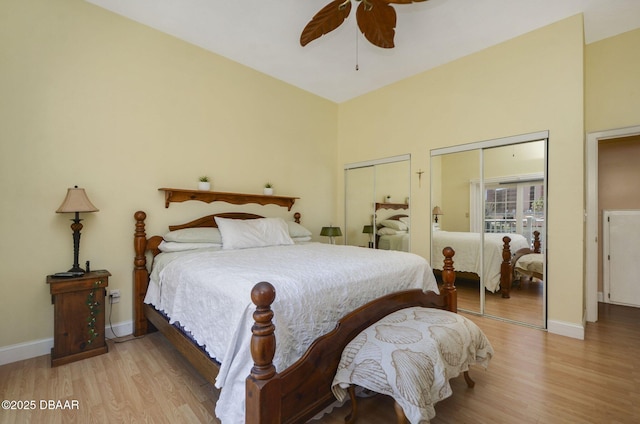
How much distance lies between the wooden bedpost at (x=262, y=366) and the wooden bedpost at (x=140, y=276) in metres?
1.99

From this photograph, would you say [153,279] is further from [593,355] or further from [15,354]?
[593,355]

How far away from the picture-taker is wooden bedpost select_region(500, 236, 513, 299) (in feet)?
10.7

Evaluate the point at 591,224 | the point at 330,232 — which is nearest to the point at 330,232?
the point at 330,232

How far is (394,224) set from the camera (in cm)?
422

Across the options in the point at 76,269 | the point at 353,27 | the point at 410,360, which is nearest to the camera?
the point at 410,360

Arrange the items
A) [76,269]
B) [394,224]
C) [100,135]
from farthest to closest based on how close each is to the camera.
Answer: [394,224], [100,135], [76,269]

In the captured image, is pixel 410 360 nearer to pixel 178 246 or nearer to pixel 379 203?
pixel 178 246

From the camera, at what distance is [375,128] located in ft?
14.6

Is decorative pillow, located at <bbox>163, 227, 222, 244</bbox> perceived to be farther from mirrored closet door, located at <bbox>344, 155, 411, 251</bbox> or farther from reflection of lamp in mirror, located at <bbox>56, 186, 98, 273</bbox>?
mirrored closet door, located at <bbox>344, 155, 411, 251</bbox>

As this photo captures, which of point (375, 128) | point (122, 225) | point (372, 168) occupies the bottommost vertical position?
point (122, 225)

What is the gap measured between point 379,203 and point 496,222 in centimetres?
158

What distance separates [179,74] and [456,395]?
3.83 meters

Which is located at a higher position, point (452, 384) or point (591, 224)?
point (591, 224)

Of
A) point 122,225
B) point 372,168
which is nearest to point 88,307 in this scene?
point 122,225
